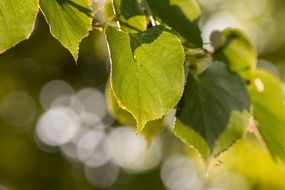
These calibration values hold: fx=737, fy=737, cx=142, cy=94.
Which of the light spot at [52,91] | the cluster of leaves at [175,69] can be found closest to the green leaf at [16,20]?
the cluster of leaves at [175,69]

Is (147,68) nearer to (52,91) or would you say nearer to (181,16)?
(181,16)

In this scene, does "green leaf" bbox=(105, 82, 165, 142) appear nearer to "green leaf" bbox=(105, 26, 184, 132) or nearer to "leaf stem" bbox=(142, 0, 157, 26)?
"leaf stem" bbox=(142, 0, 157, 26)

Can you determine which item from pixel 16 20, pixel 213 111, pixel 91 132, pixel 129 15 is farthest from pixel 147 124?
pixel 91 132

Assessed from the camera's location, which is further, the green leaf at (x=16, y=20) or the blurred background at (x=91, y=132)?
the blurred background at (x=91, y=132)

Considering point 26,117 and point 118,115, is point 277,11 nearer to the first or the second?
Result: point 26,117

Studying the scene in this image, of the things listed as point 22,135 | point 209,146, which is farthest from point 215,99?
point 22,135

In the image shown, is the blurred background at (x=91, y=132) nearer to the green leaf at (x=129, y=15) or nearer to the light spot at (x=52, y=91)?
the light spot at (x=52, y=91)

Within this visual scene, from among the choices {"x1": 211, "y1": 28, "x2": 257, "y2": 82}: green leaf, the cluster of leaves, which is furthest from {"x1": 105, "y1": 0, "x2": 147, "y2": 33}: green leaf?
{"x1": 211, "y1": 28, "x2": 257, "y2": 82}: green leaf
